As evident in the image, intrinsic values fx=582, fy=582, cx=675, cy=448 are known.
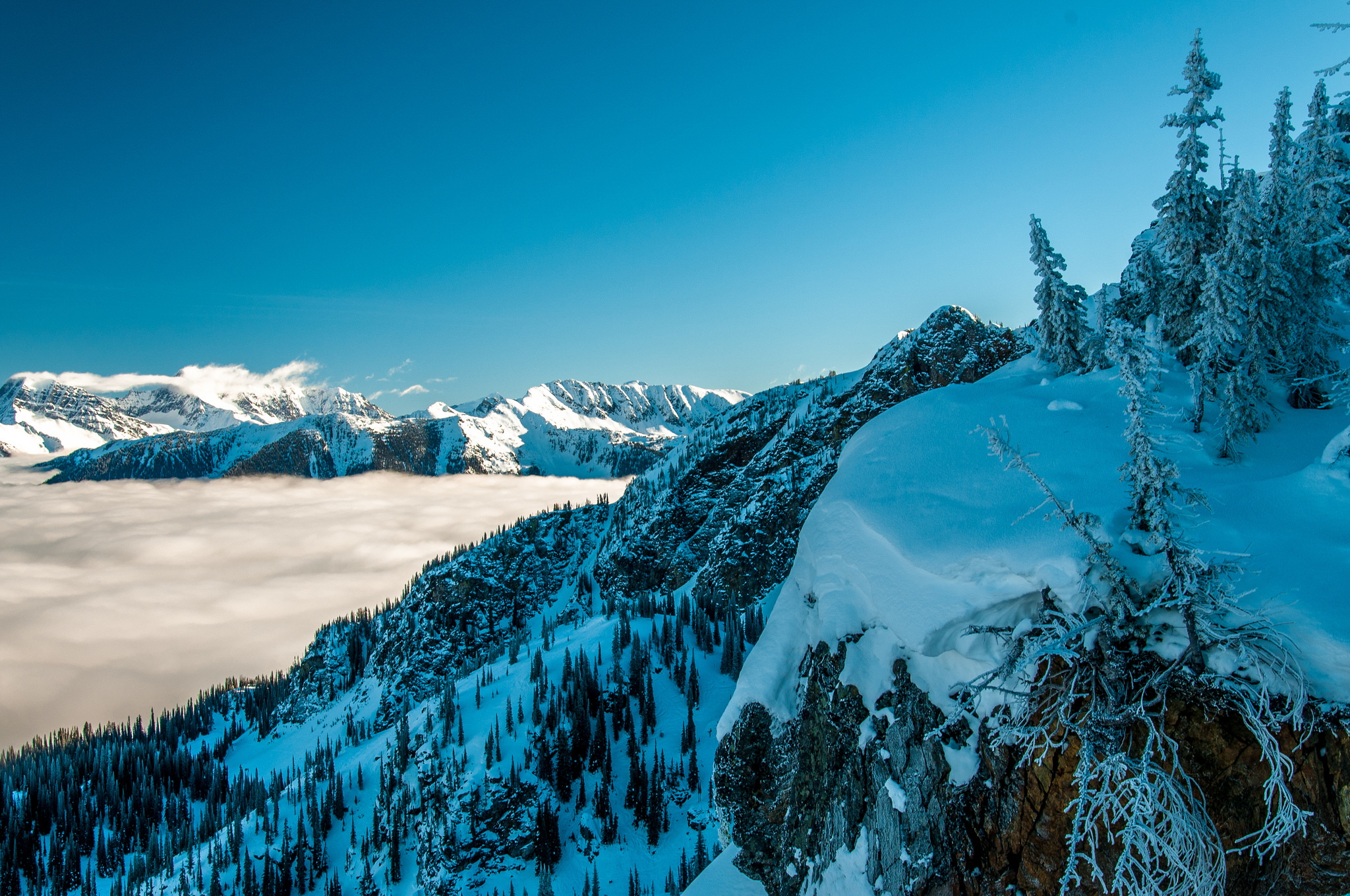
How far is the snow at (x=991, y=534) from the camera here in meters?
13.4

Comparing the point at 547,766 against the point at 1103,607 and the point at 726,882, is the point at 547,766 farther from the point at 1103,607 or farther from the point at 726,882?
the point at 1103,607

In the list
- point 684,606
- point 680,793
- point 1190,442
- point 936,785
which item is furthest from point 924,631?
point 684,606

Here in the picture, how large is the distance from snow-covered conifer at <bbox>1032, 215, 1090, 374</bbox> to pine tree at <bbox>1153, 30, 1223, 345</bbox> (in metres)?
4.45

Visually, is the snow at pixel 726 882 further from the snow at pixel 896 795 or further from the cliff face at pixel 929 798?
the snow at pixel 896 795

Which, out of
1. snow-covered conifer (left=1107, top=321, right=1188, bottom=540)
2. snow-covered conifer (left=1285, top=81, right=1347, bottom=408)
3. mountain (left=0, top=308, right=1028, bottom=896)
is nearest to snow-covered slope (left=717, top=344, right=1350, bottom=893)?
snow-covered conifer (left=1107, top=321, right=1188, bottom=540)

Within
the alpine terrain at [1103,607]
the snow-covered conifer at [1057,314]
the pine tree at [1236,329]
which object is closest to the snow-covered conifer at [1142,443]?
the alpine terrain at [1103,607]

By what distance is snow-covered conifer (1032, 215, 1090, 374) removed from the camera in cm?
3397

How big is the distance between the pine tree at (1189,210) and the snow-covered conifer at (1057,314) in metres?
4.45

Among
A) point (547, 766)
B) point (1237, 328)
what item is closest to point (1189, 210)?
point (1237, 328)

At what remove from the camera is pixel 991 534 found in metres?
16.4

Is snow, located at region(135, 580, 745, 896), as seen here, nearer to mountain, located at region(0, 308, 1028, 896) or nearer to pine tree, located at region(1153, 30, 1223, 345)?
mountain, located at region(0, 308, 1028, 896)

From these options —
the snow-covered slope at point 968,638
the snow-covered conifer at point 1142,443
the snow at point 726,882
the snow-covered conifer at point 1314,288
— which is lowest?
the snow at point 726,882

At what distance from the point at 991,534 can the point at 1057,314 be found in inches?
989

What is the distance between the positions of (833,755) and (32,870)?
21818 centimetres
